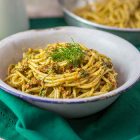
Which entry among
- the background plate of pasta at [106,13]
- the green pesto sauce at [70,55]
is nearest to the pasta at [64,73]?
the green pesto sauce at [70,55]

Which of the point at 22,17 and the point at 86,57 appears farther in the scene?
the point at 22,17

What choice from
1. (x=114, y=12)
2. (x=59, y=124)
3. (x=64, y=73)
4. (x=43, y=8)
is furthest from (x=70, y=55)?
(x=43, y=8)

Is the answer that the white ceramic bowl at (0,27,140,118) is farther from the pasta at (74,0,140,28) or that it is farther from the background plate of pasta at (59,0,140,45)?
the pasta at (74,0,140,28)

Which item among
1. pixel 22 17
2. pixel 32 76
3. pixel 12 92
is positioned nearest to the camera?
pixel 12 92

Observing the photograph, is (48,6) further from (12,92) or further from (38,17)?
(12,92)

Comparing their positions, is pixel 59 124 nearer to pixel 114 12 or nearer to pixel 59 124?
pixel 59 124

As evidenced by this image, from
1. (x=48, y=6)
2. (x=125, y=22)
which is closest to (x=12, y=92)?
(x=125, y=22)
